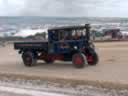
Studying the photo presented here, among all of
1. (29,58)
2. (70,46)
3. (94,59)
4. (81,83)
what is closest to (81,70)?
(70,46)

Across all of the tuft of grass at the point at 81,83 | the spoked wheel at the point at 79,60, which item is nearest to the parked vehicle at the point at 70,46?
the spoked wheel at the point at 79,60

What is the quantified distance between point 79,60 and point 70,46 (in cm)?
96

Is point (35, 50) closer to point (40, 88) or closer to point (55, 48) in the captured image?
point (55, 48)

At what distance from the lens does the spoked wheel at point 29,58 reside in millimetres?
20438

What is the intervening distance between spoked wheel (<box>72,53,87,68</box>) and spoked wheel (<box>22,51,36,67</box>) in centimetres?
291

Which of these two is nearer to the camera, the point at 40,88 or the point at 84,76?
the point at 40,88

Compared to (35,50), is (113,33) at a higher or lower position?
lower

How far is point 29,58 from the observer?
20547 millimetres

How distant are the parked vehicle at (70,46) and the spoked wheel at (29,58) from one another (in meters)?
0.06

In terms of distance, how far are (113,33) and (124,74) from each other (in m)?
35.9

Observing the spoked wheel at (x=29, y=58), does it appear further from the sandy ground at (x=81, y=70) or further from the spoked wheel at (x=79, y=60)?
the spoked wheel at (x=79, y=60)

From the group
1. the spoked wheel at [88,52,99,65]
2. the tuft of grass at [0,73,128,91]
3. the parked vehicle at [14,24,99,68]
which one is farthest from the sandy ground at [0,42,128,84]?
the tuft of grass at [0,73,128,91]

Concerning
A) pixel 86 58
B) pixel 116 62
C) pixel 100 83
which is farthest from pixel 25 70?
pixel 100 83

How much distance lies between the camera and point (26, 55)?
20.7 m
